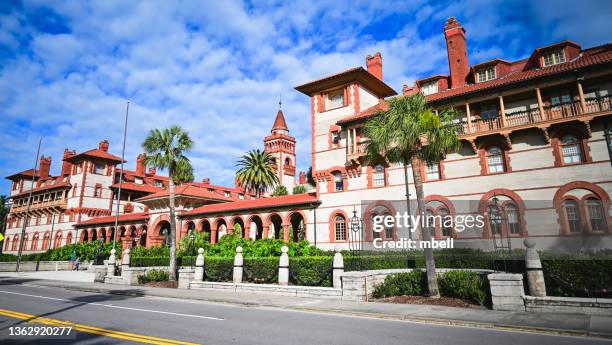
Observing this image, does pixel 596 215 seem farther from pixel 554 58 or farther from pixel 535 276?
pixel 535 276

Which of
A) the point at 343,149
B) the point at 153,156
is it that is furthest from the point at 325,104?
the point at 153,156

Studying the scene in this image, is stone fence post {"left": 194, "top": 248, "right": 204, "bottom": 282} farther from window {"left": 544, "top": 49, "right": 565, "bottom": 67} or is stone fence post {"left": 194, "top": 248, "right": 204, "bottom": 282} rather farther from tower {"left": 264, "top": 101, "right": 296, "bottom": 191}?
tower {"left": 264, "top": 101, "right": 296, "bottom": 191}

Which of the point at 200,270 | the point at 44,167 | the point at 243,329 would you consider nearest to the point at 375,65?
the point at 200,270

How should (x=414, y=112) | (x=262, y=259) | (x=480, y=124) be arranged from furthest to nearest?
(x=480, y=124) < (x=262, y=259) < (x=414, y=112)

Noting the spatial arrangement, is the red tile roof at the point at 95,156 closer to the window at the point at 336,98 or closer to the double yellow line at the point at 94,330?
the window at the point at 336,98

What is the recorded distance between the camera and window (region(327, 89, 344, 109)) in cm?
3160

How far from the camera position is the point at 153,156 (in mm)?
24422

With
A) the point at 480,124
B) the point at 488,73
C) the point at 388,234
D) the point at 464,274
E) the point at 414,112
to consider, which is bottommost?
the point at 464,274

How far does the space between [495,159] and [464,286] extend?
13.3m

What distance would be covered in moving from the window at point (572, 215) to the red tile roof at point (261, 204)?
17177 millimetres

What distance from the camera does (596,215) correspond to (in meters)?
19.7

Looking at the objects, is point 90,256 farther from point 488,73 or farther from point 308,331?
point 488,73

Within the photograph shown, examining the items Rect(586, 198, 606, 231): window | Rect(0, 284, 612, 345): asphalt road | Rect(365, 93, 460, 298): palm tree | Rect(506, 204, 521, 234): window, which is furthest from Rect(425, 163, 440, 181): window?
Rect(0, 284, 612, 345): asphalt road

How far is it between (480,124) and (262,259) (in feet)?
54.6
